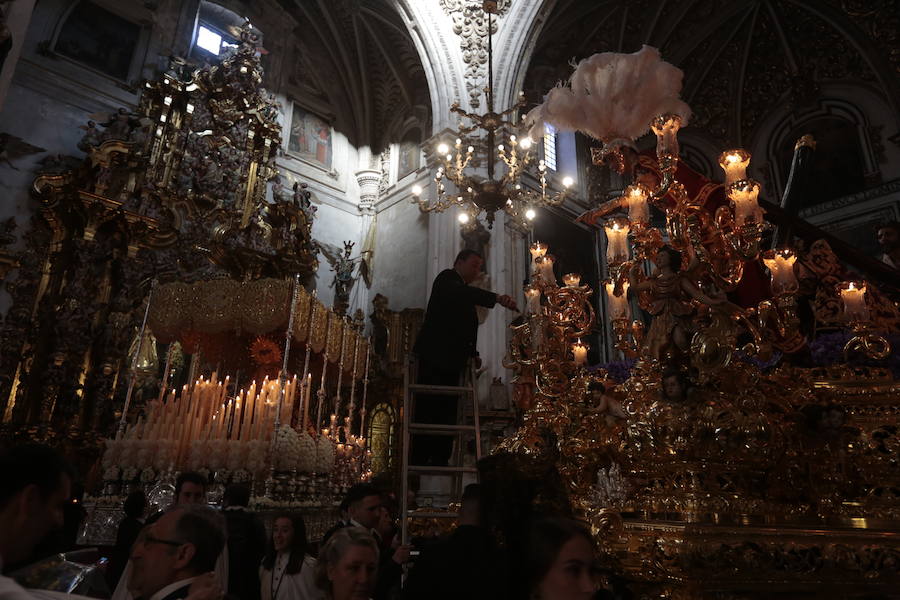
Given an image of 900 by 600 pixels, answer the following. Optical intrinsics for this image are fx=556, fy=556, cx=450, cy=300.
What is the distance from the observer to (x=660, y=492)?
9.64ft

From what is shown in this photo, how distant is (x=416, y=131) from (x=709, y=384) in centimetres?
1075

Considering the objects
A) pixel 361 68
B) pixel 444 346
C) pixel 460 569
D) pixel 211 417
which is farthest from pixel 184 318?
pixel 361 68

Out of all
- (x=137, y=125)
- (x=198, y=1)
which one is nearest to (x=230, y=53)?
(x=198, y=1)

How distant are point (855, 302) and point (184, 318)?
6.75 meters

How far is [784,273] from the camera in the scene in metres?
3.41

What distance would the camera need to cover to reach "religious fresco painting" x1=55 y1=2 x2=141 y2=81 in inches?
380

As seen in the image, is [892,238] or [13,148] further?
[13,148]

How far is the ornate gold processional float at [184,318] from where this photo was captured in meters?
5.44

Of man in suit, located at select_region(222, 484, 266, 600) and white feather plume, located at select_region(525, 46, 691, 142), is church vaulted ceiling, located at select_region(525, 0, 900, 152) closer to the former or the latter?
white feather plume, located at select_region(525, 46, 691, 142)

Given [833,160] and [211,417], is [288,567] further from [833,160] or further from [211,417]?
[833,160]

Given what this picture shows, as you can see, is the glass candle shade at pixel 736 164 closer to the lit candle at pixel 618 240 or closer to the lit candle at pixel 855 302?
the lit candle at pixel 618 240

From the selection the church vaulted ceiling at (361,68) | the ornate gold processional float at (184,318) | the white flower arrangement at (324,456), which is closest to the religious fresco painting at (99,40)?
the ornate gold processional float at (184,318)

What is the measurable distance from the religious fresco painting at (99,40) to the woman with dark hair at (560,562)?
37.7 ft

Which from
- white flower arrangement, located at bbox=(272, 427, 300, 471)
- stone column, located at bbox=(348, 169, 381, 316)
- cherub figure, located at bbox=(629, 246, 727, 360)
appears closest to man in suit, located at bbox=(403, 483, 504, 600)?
cherub figure, located at bbox=(629, 246, 727, 360)
